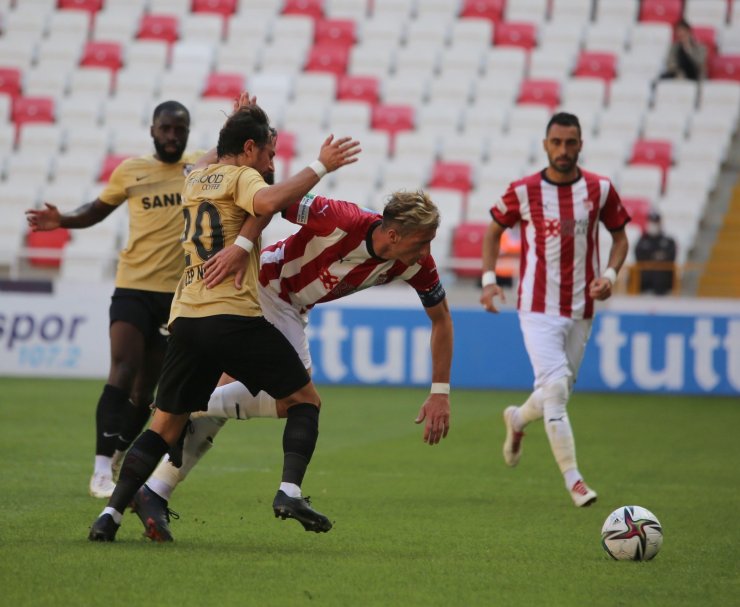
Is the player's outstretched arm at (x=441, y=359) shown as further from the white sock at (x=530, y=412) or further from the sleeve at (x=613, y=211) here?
the sleeve at (x=613, y=211)

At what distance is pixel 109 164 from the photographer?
21.6 m

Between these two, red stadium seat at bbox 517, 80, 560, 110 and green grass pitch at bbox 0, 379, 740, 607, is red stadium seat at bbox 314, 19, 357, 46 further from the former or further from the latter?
green grass pitch at bbox 0, 379, 740, 607

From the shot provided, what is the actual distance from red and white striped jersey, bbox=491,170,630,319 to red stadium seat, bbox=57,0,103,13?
715 inches

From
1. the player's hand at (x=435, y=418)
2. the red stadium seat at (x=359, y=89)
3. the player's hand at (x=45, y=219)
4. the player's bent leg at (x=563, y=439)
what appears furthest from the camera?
the red stadium seat at (x=359, y=89)

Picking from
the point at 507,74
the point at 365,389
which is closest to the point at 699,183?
the point at 507,74

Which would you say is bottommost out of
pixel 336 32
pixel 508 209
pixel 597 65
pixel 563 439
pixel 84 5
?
pixel 563 439

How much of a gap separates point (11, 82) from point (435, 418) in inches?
753

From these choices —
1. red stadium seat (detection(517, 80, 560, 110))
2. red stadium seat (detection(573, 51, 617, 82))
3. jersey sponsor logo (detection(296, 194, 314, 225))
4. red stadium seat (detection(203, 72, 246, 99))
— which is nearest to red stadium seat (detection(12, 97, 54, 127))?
Answer: red stadium seat (detection(203, 72, 246, 99))

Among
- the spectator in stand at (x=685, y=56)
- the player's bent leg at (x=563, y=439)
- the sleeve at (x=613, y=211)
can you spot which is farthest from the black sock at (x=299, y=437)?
the spectator in stand at (x=685, y=56)

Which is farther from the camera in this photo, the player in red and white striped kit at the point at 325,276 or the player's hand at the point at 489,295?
the player's hand at the point at 489,295

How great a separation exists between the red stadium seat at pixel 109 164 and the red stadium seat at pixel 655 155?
8.31 meters

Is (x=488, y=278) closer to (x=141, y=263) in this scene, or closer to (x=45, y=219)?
(x=141, y=263)

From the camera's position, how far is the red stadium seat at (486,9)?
23875 millimetres

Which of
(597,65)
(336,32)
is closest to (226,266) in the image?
(597,65)
